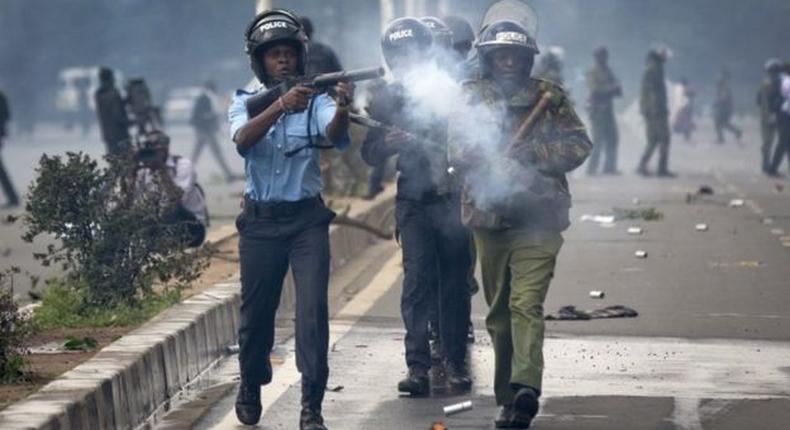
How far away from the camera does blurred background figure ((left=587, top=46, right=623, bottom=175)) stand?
31172mm

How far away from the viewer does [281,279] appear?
28.6 feet

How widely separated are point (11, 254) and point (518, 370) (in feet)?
37.1

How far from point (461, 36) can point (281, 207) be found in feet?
8.19

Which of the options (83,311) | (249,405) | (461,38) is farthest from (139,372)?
(461,38)

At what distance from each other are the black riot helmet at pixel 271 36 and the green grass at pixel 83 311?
245 cm

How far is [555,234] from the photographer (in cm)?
865

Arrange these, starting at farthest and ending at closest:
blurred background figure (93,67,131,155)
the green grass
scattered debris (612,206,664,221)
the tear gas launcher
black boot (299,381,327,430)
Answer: blurred background figure (93,67,131,155) < scattered debris (612,206,664,221) < the green grass < black boot (299,381,327,430) < the tear gas launcher

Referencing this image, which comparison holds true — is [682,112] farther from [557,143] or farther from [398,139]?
[557,143]

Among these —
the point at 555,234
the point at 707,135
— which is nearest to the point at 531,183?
the point at 555,234

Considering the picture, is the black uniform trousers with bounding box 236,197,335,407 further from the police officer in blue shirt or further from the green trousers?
the green trousers

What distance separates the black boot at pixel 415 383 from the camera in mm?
9445

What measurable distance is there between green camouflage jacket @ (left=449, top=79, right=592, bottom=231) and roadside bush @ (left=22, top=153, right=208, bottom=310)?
2.77 metres

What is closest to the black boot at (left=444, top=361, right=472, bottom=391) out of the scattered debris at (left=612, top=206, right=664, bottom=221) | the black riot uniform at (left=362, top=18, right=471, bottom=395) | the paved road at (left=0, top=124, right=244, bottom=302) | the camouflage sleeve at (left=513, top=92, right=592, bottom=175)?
the black riot uniform at (left=362, top=18, right=471, bottom=395)

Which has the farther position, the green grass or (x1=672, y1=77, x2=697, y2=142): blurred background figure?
(x1=672, y1=77, x2=697, y2=142): blurred background figure
